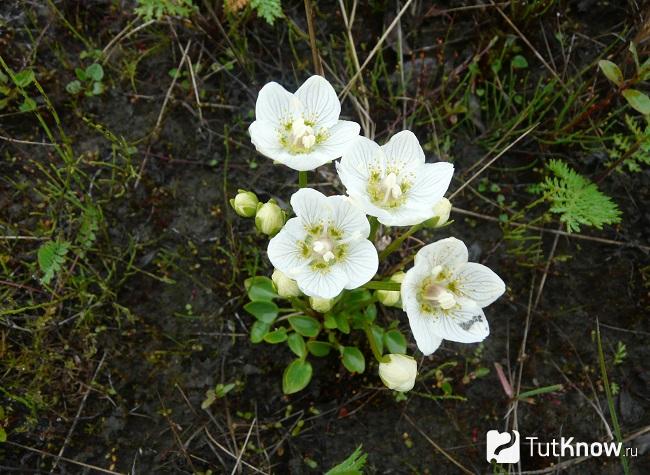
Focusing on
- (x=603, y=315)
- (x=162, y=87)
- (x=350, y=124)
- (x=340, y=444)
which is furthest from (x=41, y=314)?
(x=603, y=315)

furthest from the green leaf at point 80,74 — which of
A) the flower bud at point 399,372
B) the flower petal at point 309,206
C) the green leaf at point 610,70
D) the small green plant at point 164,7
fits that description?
the green leaf at point 610,70

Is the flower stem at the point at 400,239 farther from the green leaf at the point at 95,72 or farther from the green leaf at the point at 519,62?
the green leaf at the point at 95,72

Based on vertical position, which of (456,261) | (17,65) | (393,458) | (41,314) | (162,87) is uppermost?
(17,65)

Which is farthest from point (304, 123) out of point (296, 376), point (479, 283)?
point (296, 376)

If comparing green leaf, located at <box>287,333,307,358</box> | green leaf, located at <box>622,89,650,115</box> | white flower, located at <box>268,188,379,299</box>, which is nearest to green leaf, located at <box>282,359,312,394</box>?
green leaf, located at <box>287,333,307,358</box>

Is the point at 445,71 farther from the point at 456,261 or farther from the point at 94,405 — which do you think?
the point at 94,405

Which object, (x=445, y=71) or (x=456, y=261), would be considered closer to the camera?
(x=456, y=261)

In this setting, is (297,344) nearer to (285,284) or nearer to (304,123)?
(285,284)
